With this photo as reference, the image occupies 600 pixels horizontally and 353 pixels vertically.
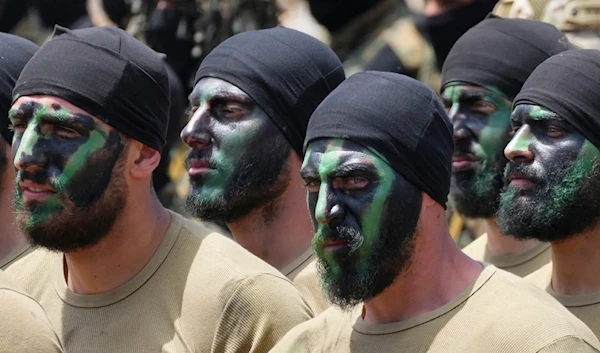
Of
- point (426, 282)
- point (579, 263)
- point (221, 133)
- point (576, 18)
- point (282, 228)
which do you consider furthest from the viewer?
point (576, 18)

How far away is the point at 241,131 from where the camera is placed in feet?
24.1

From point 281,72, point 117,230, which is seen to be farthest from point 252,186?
point 117,230

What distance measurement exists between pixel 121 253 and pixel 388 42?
12.7 feet

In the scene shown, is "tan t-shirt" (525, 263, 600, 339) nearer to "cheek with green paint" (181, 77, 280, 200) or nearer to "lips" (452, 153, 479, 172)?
"lips" (452, 153, 479, 172)

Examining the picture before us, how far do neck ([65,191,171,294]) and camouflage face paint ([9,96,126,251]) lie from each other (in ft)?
0.15

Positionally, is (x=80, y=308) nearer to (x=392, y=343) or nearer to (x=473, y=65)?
(x=392, y=343)

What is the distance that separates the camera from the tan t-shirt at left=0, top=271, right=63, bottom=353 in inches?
215

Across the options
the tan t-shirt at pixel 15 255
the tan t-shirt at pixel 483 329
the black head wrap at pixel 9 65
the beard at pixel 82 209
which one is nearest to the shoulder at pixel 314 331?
the tan t-shirt at pixel 483 329

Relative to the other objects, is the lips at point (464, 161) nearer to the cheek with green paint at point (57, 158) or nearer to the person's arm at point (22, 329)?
the cheek with green paint at point (57, 158)

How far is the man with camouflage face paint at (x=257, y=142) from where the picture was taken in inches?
288

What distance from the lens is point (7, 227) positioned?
25.0ft

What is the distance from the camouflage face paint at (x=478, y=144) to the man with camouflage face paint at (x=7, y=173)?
1950mm

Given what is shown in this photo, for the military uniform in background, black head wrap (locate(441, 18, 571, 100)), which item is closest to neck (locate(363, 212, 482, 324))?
black head wrap (locate(441, 18, 571, 100))

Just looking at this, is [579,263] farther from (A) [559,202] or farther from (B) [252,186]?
(B) [252,186]
